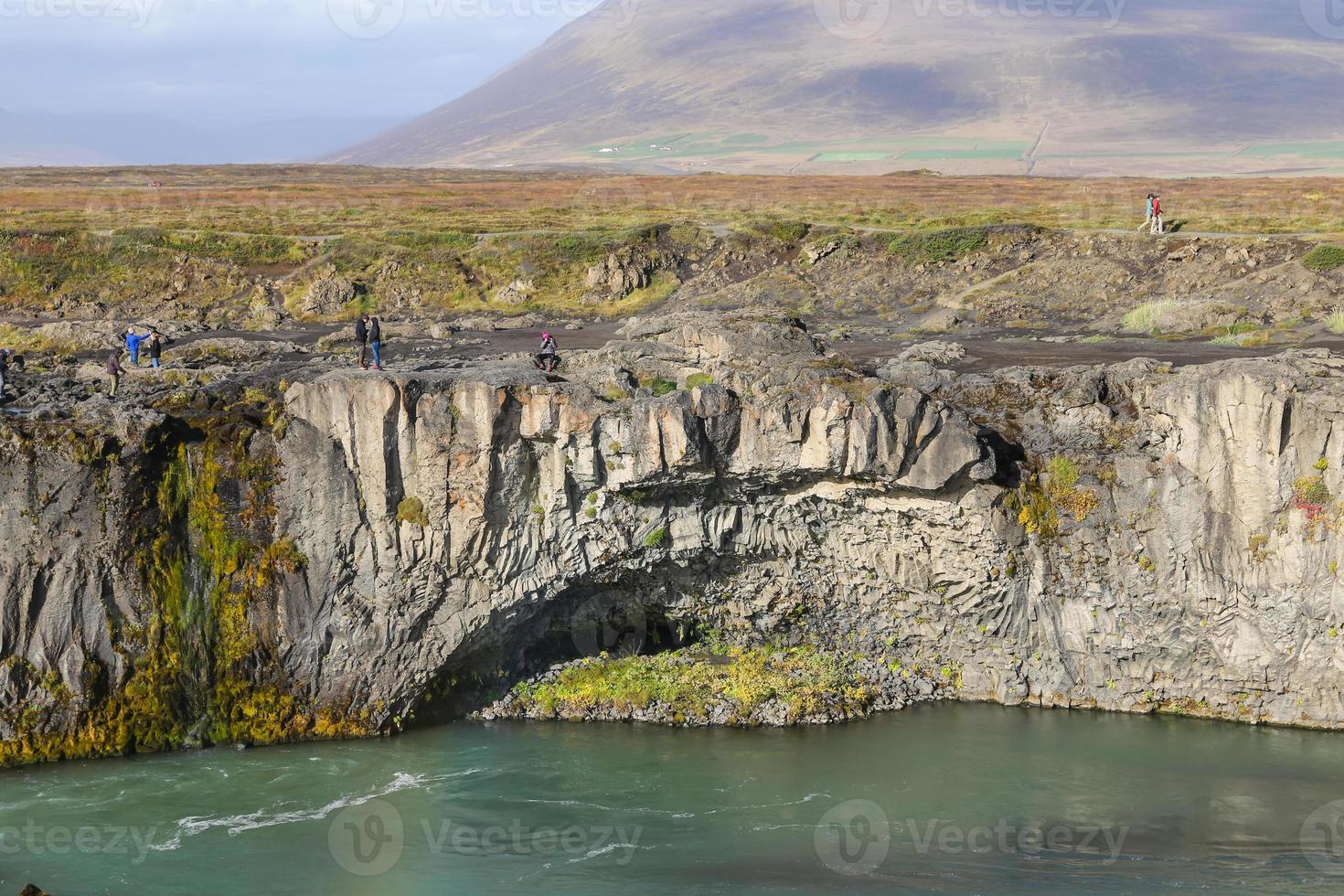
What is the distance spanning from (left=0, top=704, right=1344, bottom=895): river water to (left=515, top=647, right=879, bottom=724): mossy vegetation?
2.59ft

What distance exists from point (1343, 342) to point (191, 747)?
39977mm

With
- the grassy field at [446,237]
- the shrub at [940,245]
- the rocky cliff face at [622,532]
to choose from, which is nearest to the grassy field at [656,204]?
the grassy field at [446,237]

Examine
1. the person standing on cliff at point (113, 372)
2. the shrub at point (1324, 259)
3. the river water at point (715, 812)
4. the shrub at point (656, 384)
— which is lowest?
the river water at point (715, 812)

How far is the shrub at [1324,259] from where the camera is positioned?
55.7 meters

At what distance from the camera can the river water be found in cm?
2650

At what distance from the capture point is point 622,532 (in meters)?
34.0

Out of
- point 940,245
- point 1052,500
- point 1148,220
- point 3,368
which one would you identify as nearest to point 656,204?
point 940,245

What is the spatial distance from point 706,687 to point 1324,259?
3801 cm

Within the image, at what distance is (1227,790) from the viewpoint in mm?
30031

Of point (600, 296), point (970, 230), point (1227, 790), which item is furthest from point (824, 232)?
point (1227, 790)

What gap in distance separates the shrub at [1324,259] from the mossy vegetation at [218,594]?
45465 mm

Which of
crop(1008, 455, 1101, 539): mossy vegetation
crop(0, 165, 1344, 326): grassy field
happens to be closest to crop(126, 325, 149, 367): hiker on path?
crop(0, 165, 1344, 326): grassy field

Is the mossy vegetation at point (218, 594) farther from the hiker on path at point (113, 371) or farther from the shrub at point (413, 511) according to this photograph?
the hiker on path at point (113, 371)

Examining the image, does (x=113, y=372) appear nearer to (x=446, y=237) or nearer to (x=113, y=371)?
(x=113, y=371)
